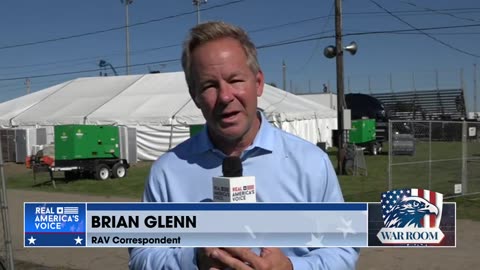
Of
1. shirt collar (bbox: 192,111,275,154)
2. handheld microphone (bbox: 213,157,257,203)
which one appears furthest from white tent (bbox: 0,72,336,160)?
handheld microphone (bbox: 213,157,257,203)

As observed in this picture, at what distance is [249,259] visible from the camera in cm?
156

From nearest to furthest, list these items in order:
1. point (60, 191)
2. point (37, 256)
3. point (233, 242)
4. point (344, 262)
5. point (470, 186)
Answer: point (233, 242), point (344, 262), point (37, 256), point (470, 186), point (60, 191)

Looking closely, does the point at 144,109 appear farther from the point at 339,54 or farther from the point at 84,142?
the point at 339,54

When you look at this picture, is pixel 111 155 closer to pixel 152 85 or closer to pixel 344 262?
pixel 152 85

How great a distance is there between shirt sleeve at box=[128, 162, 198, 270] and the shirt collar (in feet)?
0.61

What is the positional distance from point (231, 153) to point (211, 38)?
0.43m

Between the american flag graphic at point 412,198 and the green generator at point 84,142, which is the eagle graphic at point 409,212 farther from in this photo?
the green generator at point 84,142

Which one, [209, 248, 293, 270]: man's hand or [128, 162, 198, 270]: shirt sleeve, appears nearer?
[209, 248, 293, 270]: man's hand

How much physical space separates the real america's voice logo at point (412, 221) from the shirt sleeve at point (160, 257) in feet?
2.10

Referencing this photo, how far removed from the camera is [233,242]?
5.50 ft

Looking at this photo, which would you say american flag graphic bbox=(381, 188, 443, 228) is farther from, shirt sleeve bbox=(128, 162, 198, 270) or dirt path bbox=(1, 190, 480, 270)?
dirt path bbox=(1, 190, 480, 270)

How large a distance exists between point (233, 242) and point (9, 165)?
3341cm

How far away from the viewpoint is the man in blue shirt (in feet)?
6.07

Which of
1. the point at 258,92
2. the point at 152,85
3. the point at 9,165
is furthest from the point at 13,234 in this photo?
the point at 152,85
